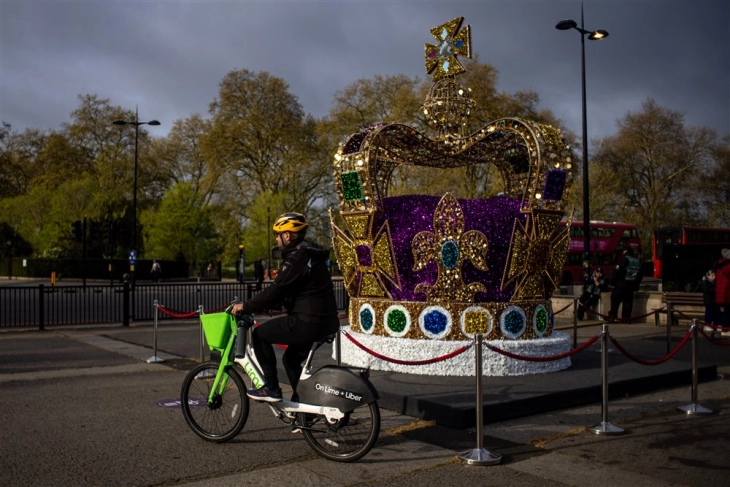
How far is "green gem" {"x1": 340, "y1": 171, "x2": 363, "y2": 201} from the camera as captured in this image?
9.37 meters

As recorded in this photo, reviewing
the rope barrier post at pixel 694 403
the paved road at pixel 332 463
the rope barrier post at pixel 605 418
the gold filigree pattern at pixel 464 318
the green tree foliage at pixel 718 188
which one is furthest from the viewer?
the green tree foliage at pixel 718 188

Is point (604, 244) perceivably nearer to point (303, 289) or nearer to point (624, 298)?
point (624, 298)

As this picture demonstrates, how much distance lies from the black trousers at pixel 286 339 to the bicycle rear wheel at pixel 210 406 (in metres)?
0.33

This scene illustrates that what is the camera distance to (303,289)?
19.7 ft

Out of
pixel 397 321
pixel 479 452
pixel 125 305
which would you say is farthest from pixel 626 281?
pixel 479 452

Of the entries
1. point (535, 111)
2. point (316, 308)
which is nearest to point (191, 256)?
point (535, 111)

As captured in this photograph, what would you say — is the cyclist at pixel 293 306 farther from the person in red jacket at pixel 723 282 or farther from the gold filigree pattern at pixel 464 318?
the person in red jacket at pixel 723 282

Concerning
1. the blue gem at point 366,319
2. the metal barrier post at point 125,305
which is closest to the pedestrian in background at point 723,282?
the blue gem at point 366,319

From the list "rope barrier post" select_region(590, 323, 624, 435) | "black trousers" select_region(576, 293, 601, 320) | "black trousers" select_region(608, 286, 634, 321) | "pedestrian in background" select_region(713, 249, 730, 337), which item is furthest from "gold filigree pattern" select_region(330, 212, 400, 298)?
"black trousers" select_region(576, 293, 601, 320)

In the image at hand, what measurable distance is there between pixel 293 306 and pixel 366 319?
390 cm

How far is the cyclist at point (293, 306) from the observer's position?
19.4 feet

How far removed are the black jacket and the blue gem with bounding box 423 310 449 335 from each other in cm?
332

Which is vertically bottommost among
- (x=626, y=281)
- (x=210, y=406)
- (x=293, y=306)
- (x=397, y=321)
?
(x=210, y=406)

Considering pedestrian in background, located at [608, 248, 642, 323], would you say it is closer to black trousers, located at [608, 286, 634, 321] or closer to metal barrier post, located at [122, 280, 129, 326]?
black trousers, located at [608, 286, 634, 321]
